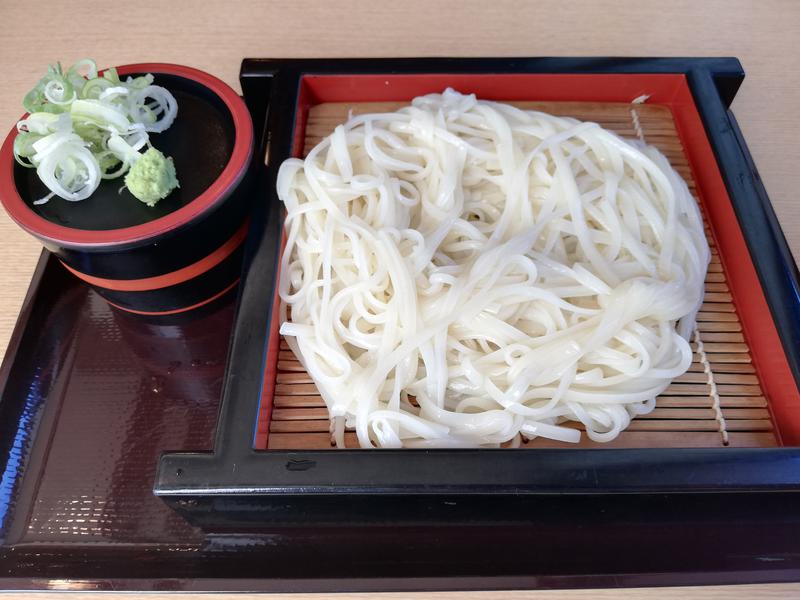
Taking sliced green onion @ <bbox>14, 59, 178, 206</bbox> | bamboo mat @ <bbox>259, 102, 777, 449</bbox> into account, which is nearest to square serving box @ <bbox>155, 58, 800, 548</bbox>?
bamboo mat @ <bbox>259, 102, 777, 449</bbox>

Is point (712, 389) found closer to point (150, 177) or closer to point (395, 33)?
point (150, 177)

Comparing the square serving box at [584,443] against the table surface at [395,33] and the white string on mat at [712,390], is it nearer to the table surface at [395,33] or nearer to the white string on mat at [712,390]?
the white string on mat at [712,390]

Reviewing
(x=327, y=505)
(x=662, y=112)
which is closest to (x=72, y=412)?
(x=327, y=505)

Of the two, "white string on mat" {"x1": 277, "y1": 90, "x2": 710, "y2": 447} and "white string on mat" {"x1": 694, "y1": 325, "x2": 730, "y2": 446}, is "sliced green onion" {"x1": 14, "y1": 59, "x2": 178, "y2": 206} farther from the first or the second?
"white string on mat" {"x1": 694, "y1": 325, "x2": 730, "y2": 446}

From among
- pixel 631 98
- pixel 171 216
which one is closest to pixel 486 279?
pixel 171 216

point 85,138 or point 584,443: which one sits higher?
point 85,138

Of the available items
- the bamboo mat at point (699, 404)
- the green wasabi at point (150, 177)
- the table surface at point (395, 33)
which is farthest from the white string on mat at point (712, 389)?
the green wasabi at point (150, 177)

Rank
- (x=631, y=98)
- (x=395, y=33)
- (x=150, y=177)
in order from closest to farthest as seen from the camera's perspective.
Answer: (x=150, y=177), (x=631, y=98), (x=395, y=33)
